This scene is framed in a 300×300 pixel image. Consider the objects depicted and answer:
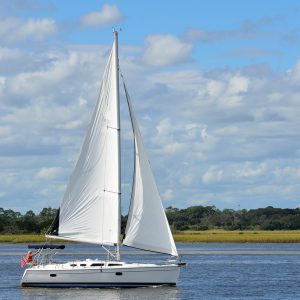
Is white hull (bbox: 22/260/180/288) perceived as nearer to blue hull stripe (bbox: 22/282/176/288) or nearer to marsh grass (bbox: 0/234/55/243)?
blue hull stripe (bbox: 22/282/176/288)

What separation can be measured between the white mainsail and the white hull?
1430 millimetres

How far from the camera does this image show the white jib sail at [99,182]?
58875 millimetres

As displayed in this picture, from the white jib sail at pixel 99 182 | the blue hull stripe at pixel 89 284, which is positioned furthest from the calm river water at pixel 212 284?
the white jib sail at pixel 99 182

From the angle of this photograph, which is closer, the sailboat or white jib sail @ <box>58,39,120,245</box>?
the sailboat

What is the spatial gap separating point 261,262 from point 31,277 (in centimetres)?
3642

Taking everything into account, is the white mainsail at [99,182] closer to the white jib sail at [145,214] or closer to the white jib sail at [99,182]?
the white jib sail at [99,182]

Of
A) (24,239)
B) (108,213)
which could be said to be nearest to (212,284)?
(108,213)

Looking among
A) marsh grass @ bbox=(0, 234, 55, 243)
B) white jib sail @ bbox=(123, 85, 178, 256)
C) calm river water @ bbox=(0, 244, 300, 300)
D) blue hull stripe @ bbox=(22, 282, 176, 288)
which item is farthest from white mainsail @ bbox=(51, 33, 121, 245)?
marsh grass @ bbox=(0, 234, 55, 243)

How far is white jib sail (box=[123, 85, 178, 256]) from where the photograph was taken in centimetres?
5906

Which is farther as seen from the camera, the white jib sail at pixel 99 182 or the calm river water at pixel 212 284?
the white jib sail at pixel 99 182

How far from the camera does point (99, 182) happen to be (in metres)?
59.7

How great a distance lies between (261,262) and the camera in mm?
92625

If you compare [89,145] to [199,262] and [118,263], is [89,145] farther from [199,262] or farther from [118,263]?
[199,262]

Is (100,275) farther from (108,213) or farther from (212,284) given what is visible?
(212,284)
